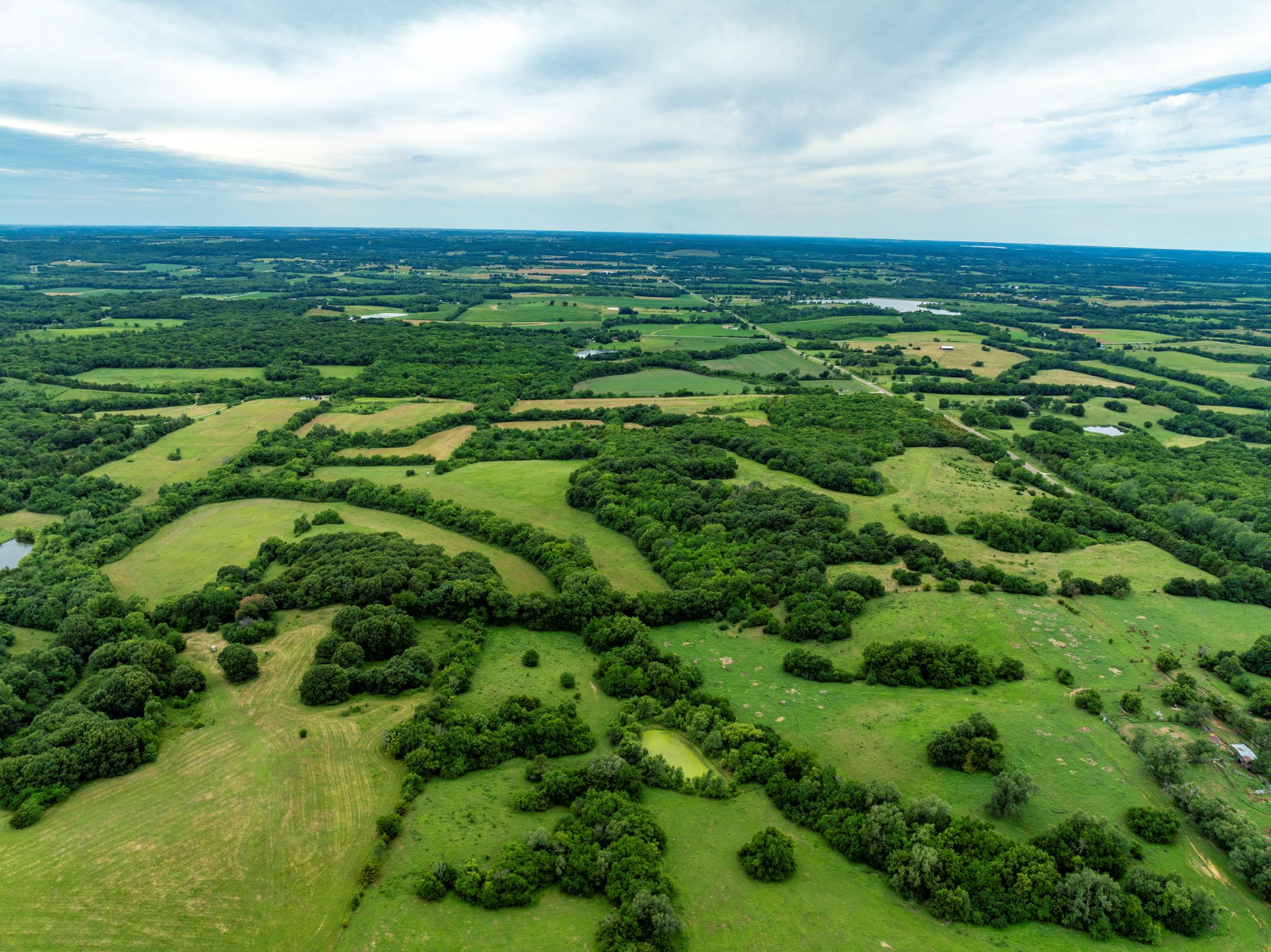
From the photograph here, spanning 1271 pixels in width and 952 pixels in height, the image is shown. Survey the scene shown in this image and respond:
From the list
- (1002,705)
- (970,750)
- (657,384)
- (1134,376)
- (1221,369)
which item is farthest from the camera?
(1221,369)

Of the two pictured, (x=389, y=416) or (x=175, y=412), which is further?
(x=175, y=412)

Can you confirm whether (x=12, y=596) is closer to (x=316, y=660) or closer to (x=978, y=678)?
(x=316, y=660)

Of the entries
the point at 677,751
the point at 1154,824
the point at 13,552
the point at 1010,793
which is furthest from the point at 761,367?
the point at 13,552

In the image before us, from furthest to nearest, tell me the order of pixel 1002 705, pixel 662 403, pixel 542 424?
pixel 662 403
pixel 542 424
pixel 1002 705

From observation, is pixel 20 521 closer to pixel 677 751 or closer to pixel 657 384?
pixel 677 751

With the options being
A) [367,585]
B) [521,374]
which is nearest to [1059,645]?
[367,585]

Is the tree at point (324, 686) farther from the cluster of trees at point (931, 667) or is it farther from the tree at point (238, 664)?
the cluster of trees at point (931, 667)
